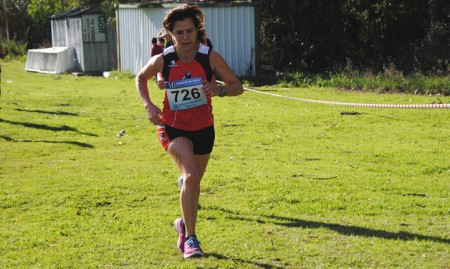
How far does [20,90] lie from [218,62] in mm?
18836

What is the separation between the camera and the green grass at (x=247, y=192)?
256 inches

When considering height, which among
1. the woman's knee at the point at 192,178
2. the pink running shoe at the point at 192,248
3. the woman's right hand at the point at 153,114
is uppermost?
the woman's right hand at the point at 153,114

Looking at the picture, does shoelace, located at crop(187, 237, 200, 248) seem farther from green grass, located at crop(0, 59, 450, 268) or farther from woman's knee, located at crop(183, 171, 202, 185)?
woman's knee, located at crop(183, 171, 202, 185)

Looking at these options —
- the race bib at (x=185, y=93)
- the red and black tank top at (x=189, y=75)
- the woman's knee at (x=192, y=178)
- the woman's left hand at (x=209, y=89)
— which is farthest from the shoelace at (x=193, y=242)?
the woman's left hand at (x=209, y=89)

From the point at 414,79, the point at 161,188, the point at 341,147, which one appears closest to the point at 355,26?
the point at 414,79

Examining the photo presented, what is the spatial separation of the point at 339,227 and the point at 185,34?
2.30 meters

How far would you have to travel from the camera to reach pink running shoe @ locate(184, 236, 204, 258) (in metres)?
6.32

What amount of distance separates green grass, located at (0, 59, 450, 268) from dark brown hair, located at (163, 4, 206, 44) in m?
1.81

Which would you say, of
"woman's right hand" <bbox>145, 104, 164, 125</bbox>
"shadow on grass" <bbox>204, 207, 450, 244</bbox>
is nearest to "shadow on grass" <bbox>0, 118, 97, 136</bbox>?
"shadow on grass" <bbox>204, 207, 450, 244</bbox>

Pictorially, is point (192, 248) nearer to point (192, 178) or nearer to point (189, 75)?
point (192, 178)

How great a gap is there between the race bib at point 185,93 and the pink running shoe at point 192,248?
Answer: 1080 millimetres

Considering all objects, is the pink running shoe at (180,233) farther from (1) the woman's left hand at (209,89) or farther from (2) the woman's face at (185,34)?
(2) the woman's face at (185,34)

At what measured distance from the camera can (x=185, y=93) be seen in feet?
21.0

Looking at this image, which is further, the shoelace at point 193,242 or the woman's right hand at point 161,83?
the woman's right hand at point 161,83
